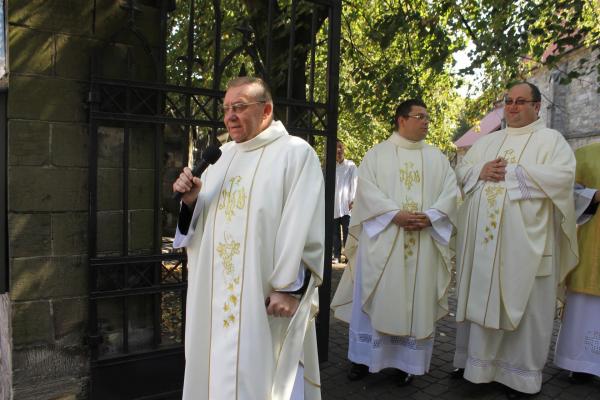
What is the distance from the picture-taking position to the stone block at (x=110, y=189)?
11.1ft

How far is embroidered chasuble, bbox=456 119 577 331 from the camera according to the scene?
372 centimetres

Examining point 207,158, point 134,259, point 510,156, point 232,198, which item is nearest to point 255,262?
point 232,198

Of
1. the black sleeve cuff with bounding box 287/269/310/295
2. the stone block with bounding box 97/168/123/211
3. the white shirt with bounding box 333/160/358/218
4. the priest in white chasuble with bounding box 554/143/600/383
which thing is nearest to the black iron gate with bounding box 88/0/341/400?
the stone block with bounding box 97/168/123/211

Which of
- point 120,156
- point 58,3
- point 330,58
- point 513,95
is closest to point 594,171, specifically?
point 513,95

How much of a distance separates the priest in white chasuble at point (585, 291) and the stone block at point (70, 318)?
382 cm

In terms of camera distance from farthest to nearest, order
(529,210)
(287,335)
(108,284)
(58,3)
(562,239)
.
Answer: (562,239)
(529,210)
(108,284)
(58,3)
(287,335)

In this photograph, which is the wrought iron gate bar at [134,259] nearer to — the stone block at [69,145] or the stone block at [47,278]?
the stone block at [47,278]

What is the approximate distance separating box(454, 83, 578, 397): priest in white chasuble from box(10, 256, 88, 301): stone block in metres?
2.86

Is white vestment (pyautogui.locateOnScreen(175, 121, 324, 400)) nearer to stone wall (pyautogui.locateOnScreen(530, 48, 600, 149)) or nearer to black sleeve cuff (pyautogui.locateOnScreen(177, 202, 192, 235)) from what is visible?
black sleeve cuff (pyautogui.locateOnScreen(177, 202, 192, 235))

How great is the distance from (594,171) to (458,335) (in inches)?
69.9

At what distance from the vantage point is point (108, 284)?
3441mm

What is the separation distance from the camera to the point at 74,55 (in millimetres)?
3205

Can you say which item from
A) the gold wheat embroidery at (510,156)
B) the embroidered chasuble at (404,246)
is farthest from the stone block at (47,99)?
the gold wheat embroidery at (510,156)

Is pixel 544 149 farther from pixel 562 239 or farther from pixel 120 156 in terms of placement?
pixel 120 156
